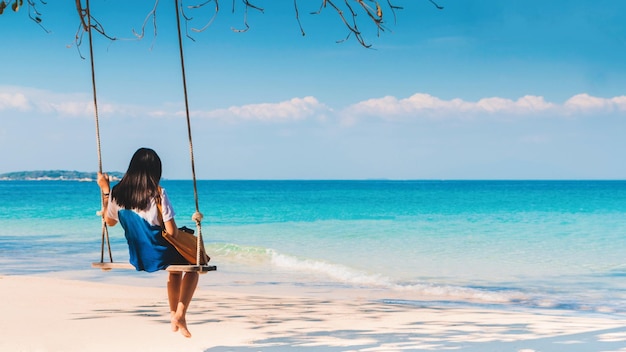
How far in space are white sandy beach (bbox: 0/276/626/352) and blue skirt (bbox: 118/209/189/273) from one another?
1734mm

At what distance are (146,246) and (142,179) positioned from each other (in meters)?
0.32

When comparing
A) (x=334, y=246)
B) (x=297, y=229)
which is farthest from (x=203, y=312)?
(x=297, y=229)

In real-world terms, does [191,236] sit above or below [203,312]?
above

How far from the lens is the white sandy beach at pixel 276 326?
18.4 ft

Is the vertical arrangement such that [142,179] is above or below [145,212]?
above

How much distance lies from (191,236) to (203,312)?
3.43 metres

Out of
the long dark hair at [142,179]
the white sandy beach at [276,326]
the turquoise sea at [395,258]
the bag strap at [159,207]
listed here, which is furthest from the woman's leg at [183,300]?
the turquoise sea at [395,258]

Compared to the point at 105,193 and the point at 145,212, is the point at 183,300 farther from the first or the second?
the point at 105,193

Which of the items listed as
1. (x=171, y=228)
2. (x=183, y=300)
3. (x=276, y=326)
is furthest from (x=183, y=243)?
(x=276, y=326)

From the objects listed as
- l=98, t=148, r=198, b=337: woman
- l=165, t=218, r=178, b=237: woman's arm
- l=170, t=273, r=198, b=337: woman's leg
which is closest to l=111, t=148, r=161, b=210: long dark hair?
l=98, t=148, r=198, b=337: woman

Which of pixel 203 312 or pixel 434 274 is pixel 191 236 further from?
pixel 434 274

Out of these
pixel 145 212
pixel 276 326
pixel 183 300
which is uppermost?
pixel 145 212

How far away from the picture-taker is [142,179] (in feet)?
12.4

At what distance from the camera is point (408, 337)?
5.93 metres
